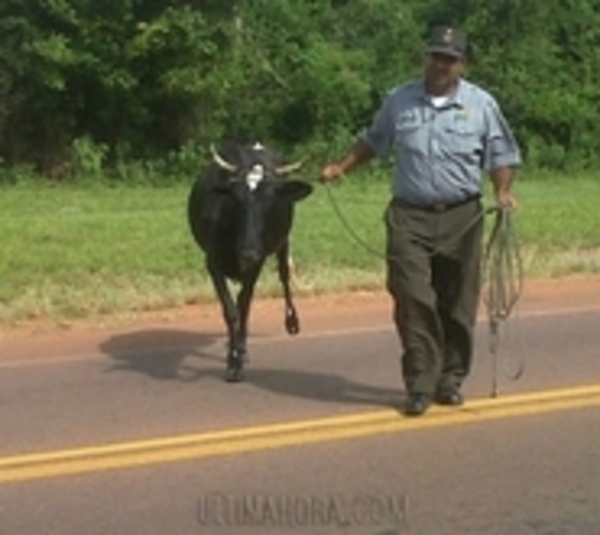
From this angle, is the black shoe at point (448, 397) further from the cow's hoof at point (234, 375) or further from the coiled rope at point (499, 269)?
the cow's hoof at point (234, 375)

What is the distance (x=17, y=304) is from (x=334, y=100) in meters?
17.1

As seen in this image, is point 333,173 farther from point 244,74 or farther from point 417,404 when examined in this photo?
point 244,74

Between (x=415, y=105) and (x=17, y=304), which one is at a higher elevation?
(x=415, y=105)

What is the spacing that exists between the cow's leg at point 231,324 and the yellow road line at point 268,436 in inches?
52.6

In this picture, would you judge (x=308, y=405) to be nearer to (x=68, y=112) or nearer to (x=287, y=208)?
(x=287, y=208)

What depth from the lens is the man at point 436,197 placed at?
8.12 metres

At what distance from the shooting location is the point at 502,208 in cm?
842

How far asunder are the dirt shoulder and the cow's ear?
2148 millimetres

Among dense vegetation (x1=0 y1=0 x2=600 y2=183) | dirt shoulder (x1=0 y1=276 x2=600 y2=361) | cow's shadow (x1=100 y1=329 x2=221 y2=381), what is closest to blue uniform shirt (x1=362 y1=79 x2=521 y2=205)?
cow's shadow (x1=100 y1=329 x2=221 y2=381)

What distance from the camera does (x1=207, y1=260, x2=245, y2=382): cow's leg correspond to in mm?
9492

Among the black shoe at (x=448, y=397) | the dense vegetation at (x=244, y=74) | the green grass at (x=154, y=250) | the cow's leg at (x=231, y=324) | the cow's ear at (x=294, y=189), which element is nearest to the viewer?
the black shoe at (x=448, y=397)

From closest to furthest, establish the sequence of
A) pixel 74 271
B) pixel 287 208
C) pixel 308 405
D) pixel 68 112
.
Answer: pixel 308 405 → pixel 287 208 → pixel 74 271 → pixel 68 112

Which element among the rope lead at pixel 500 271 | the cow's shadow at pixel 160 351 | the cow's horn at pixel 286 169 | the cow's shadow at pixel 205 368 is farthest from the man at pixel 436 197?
the cow's shadow at pixel 160 351

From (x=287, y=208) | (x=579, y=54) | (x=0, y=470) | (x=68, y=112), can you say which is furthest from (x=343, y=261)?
(x=579, y=54)
